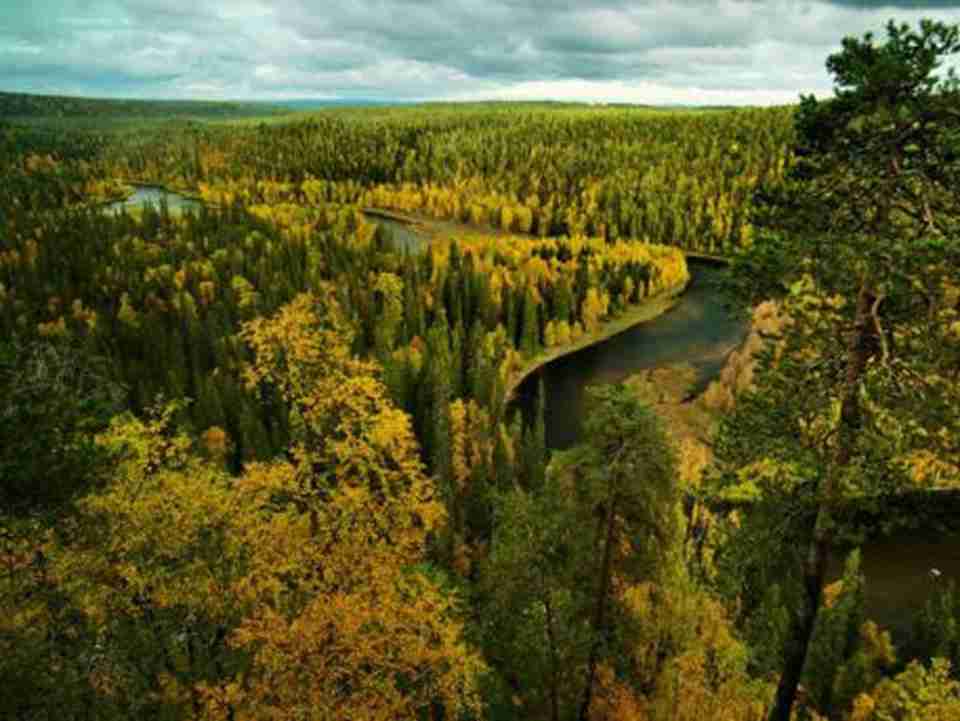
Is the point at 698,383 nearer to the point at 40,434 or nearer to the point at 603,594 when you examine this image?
the point at 603,594

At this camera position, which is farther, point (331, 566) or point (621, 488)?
point (621, 488)

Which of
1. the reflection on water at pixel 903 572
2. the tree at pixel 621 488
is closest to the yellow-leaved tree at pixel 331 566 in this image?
the tree at pixel 621 488

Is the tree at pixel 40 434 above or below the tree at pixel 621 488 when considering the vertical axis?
above

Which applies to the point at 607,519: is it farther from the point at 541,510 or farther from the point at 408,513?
the point at 408,513

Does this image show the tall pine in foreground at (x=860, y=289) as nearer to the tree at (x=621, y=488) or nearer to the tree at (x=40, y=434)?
the tree at (x=621, y=488)


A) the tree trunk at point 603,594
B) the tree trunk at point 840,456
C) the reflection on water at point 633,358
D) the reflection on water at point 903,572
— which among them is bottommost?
the reflection on water at point 903,572

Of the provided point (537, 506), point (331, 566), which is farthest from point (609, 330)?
point (331, 566)
